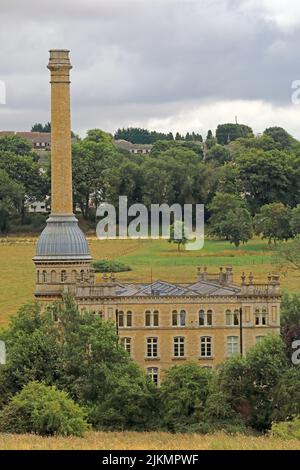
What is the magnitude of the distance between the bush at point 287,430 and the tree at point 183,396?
3.81m

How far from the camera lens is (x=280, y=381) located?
4412 centimetres

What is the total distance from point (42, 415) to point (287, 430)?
25.0 feet

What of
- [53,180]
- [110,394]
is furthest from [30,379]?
[53,180]

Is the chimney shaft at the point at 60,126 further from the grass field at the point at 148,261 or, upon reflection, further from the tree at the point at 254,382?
the tree at the point at 254,382

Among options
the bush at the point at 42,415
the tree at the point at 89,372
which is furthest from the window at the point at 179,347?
the bush at the point at 42,415

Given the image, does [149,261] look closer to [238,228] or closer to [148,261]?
[148,261]

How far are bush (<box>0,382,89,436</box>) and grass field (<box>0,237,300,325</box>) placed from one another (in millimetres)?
30389

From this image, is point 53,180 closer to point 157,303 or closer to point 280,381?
point 157,303

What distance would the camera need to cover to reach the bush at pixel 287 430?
36.7 metres

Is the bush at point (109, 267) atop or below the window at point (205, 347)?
atop

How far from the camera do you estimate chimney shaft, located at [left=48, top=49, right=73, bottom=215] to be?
63688 millimetres

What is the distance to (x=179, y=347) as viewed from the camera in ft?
182

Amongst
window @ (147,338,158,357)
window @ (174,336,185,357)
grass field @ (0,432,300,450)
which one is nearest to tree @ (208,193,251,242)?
window @ (174,336,185,357)
